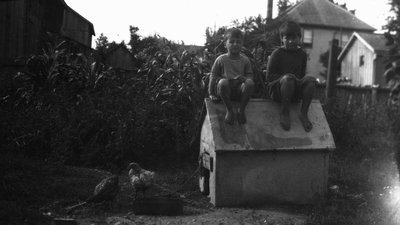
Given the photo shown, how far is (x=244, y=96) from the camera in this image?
5348 mm

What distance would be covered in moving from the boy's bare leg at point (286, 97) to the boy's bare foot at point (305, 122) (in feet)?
0.56

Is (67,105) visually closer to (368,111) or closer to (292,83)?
(292,83)

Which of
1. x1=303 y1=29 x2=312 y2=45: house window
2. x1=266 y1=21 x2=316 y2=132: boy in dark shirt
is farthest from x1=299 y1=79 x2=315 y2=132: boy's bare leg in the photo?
x1=303 y1=29 x2=312 y2=45: house window

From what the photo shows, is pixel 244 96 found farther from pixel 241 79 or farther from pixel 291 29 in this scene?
pixel 291 29

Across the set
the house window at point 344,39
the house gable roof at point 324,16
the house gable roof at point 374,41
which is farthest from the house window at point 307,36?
the house gable roof at point 374,41

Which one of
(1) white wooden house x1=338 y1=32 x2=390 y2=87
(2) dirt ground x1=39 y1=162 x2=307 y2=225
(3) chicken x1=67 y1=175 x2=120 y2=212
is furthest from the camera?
(1) white wooden house x1=338 y1=32 x2=390 y2=87

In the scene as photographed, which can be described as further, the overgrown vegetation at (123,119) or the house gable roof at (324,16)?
the house gable roof at (324,16)

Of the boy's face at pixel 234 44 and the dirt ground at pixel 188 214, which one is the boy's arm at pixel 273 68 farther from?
the dirt ground at pixel 188 214

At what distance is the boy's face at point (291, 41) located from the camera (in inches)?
228

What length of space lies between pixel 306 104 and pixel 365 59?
30.2 meters

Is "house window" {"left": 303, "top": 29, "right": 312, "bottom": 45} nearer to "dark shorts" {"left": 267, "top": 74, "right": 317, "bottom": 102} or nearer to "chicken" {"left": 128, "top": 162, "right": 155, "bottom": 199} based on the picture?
"dark shorts" {"left": 267, "top": 74, "right": 317, "bottom": 102}

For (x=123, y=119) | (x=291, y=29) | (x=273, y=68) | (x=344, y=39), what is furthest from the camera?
(x=344, y=39)

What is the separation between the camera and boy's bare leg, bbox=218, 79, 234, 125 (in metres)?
5.29

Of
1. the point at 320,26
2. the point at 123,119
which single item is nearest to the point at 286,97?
the point at 123,119
